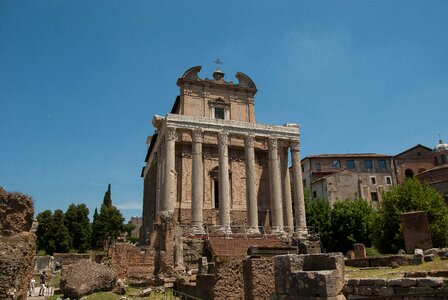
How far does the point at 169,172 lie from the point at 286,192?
390 inches

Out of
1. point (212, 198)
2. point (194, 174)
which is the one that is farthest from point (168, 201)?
point (212, 198)

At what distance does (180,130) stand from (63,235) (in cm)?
2153

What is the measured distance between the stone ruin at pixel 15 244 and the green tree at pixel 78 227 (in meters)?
35.1

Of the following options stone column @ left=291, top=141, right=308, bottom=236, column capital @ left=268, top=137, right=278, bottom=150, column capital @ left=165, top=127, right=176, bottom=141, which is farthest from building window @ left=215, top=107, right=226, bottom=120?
stone column @ left=291, top=141, right=308, bottom=236

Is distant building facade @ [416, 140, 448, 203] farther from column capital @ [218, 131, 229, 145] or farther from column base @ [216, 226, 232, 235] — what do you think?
column base @ [216, 226, 232, 235]

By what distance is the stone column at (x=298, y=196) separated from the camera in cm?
2903

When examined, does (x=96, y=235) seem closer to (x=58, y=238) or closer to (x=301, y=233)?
(x=58, y=238)

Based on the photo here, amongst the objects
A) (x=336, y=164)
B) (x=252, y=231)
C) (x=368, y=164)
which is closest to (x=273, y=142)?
(x=252, y=231)

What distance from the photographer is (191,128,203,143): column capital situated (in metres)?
28.4

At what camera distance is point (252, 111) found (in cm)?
3394

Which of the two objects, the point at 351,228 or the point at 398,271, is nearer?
the point at 398,271

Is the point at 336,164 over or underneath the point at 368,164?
over

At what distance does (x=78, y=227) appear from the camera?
42.8 metres

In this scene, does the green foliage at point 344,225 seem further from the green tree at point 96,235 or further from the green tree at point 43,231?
the green tree at point 43,231
